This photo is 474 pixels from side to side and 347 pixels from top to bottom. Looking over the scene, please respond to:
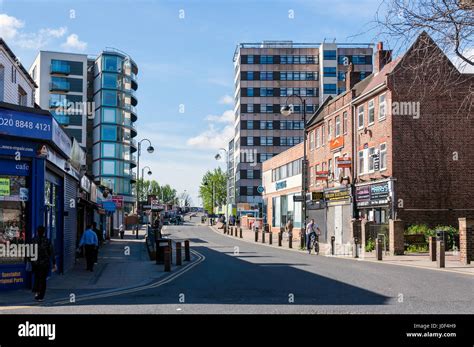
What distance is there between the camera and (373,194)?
124 feet

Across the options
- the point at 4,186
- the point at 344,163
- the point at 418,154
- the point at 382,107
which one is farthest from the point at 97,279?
the point at 344,163

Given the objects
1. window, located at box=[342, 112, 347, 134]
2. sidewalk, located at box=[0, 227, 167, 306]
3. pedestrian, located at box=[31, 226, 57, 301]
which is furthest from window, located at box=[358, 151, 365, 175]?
pedestrian, located at box=[31, 226, 57, 301]

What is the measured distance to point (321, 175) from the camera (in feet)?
155

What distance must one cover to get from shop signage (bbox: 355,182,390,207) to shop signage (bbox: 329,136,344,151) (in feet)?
15.3

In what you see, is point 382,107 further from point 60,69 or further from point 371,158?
→ point 60,69

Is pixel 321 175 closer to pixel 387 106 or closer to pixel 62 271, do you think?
pixel 387 106

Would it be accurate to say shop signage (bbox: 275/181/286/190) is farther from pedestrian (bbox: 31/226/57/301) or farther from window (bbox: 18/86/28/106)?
pedestrian (bbox: 31/226/57/301)

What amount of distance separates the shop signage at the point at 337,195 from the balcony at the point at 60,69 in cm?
5596

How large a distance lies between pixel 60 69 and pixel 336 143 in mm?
57275

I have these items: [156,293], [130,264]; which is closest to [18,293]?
[156,293]

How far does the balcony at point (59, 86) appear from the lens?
3558 inches

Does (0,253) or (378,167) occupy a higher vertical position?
(378,167)
